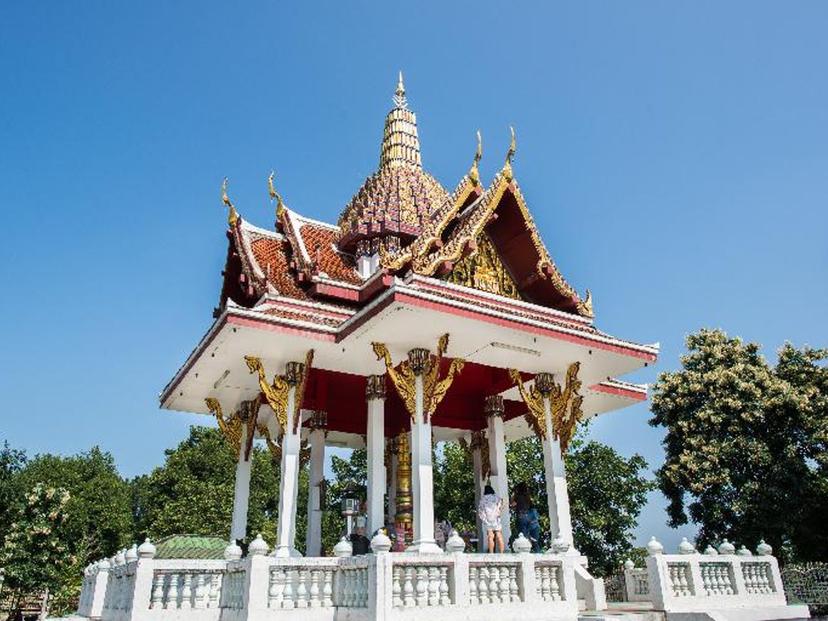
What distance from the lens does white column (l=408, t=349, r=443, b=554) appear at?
955cm

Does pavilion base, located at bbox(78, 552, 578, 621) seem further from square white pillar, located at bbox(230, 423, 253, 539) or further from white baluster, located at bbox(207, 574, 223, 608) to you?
square white pillar, located at bbox(230, 423, 253, 539)

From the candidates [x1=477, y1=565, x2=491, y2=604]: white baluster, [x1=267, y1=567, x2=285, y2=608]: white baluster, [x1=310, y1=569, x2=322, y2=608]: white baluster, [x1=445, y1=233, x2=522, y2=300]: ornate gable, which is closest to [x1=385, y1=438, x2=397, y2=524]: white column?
[x1=445, y1=233, x2=522, y2=300]: ornate gable

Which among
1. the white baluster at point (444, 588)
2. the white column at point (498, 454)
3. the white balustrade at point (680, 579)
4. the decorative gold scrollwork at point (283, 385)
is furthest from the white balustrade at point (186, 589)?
A: the white balustrade at point (680, 579)

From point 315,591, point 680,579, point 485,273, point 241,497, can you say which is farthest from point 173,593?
point 485,273

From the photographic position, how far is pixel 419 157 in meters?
17.4

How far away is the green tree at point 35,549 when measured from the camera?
28.6 meters

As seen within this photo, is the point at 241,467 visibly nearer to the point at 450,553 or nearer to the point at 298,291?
the point at 298,291

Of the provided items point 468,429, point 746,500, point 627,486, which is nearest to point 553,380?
point 468,429

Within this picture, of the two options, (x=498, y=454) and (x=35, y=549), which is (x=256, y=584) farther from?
(x=35, y=549)

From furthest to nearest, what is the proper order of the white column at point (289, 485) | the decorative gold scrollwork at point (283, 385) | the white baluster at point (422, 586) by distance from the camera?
the decorative gold scrollwork at point (283, 385) → the white column at point (289, 485) → the white baluster at point (422, 586)

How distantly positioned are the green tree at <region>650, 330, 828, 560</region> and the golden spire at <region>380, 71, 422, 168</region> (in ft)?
49.6

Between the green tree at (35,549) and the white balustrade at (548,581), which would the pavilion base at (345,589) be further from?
the green tree at (35,549)

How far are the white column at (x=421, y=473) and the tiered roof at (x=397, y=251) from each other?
Result: 162 cm

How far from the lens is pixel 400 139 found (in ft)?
57.2
